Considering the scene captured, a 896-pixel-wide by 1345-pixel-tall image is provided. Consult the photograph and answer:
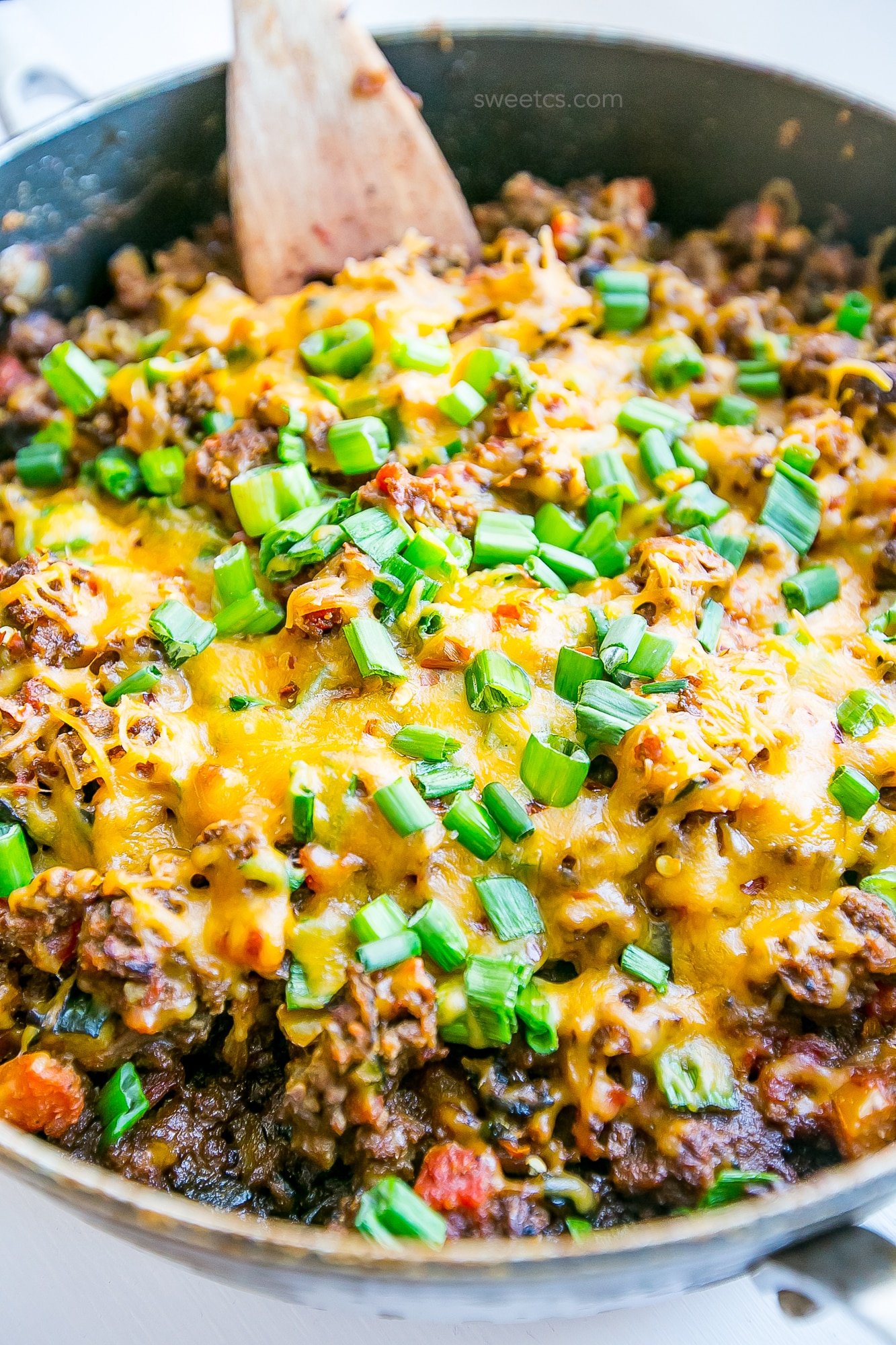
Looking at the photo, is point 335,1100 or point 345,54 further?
point 345,54

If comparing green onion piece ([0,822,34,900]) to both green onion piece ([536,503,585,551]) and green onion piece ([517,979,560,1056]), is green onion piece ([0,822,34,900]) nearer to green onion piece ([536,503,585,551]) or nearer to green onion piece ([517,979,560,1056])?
green onion piece ([517,979,560,1056])

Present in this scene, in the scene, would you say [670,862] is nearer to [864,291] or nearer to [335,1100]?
[335,1100]

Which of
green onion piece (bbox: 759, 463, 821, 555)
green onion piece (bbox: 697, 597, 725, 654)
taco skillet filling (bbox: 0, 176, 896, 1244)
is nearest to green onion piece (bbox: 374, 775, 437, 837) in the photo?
taco skillet filling (bbox: 0, 176, 896, 1244)

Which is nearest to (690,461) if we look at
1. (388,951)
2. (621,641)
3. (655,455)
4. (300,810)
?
(655,455)

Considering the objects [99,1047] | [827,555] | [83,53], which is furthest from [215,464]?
[83,53]

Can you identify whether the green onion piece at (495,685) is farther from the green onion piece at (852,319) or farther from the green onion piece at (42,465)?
the green onion piece at (852,319)

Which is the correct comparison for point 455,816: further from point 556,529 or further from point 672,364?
point 672,364

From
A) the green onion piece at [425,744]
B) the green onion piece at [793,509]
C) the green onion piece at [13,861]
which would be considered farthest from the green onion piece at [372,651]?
the green onion piece at [793,509]
